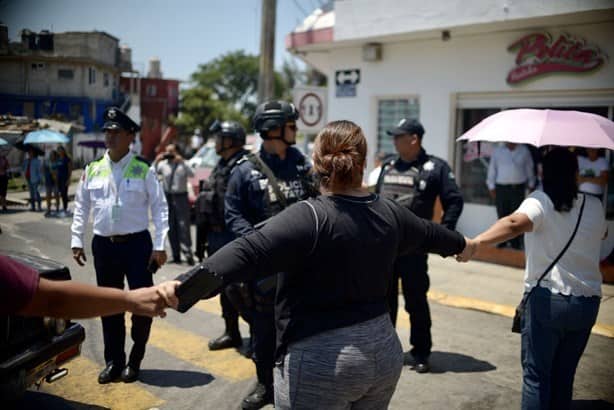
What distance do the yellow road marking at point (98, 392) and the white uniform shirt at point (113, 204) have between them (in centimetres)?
101

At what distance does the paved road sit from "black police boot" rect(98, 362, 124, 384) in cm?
7

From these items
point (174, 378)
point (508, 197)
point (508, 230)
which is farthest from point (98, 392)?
point (508, 197)

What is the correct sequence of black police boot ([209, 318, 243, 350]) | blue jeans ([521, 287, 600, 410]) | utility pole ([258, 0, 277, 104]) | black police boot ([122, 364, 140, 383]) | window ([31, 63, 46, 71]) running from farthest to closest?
utility pole ([258, 0, 277, 104]) → black police boot ([209, 318, 243, 350]) → black police boot ([122, 364, 140, 383]) → window ([31, 63, 46, 71]) → blue jeans ([521, 287, 600, 410])

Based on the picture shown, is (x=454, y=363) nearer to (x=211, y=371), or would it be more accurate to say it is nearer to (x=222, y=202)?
(x=211, y=371)

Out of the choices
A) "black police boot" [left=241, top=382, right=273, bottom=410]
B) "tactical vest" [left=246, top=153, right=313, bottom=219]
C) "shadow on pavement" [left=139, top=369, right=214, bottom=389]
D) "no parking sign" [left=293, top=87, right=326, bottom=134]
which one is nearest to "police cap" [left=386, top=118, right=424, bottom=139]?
"tactical vest" [left=246, top=153, right=313, bottom=219]

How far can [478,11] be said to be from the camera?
9344 mm

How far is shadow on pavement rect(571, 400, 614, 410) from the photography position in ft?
14.3

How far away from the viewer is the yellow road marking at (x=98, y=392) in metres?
4.16

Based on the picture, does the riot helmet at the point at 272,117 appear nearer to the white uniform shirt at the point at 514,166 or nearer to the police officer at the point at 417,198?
the police officer at the point at 417,198

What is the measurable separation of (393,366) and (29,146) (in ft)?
8.34

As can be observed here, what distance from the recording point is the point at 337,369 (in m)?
2.36

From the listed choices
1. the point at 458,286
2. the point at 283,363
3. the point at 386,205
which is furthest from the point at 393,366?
the point at 458,286

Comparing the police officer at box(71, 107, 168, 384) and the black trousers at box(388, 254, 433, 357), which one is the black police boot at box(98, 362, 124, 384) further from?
the black trousers at box(388, 254, 433, 357)

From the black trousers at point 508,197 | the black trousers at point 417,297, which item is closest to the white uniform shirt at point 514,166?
the black trousers at point 508,197
